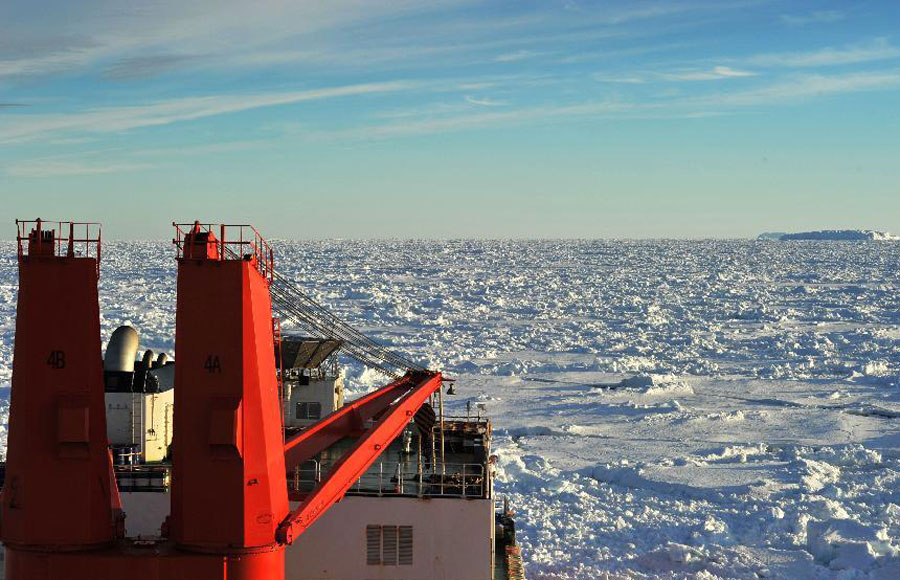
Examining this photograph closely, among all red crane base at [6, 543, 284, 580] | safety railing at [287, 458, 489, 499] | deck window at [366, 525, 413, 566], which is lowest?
deck window at [366, 525, 413, 566]

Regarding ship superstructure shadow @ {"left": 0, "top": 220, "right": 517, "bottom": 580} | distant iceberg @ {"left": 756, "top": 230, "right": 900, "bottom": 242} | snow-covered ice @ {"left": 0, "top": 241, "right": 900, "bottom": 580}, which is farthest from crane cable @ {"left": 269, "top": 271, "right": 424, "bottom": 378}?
distant iceberg @ {"left": 756, "top": 230, "right": 900, "bottom": 242}

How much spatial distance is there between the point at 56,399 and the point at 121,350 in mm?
4934

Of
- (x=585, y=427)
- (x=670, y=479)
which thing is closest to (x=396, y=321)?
(x=585, y=427)

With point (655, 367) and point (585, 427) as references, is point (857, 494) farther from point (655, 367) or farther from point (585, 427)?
point (655, 367)

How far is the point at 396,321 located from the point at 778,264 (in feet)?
159

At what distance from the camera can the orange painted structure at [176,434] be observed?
29.7ft

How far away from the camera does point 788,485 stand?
18703 mm

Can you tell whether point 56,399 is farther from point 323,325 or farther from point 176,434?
point 323,325

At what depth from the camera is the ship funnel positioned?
14164mm

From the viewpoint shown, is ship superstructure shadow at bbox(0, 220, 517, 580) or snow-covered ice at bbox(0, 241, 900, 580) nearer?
ship superstructure shadow at bbox(0, 220, 517, 580)

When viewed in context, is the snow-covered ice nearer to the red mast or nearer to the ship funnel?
the ship funnel

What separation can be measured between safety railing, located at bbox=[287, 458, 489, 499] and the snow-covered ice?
3.39 metres

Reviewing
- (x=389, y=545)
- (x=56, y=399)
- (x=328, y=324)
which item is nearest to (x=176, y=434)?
(x=56, y=399)

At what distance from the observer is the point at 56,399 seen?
9.34m
